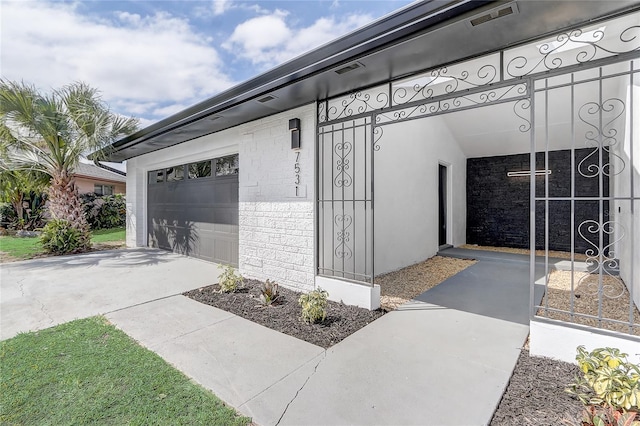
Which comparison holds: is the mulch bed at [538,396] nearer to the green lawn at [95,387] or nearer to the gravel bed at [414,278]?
the gravel bed at [414,278]

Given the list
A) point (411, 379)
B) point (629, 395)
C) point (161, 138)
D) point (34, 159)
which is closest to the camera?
point (629, 395)

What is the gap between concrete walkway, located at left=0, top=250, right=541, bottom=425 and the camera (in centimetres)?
229

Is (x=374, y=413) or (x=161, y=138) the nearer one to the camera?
(x=374, y=413)

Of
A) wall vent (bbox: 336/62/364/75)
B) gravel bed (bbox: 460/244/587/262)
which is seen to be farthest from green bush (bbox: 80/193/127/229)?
gravel bed (bbox: 460/244/587/262)

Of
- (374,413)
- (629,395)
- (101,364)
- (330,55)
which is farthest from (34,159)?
(629,395)

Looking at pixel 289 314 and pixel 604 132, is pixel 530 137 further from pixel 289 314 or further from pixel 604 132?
pixel 604 132

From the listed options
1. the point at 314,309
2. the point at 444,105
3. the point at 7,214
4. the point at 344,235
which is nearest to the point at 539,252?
the point at 344,235

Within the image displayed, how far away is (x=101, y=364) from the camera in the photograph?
2859mm

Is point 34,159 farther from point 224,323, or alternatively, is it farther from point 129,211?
point 224,323

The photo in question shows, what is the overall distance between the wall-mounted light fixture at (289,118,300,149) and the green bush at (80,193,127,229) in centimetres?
1402

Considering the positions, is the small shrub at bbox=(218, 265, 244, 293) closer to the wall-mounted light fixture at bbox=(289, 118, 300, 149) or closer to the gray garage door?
the gray garage door

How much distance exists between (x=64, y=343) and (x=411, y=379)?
371 centimetres

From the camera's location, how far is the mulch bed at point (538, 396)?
2109 millimetres

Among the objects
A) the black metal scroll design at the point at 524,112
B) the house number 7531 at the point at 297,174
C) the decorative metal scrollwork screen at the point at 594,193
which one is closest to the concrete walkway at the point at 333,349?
the decorative metal scrollwork screen at the point at 594,193
